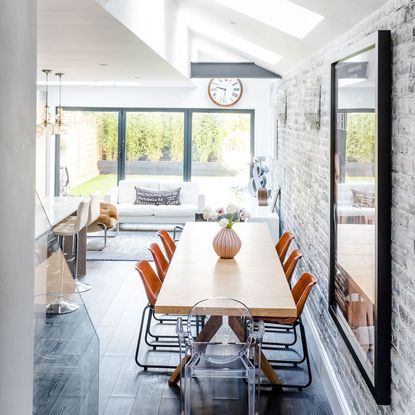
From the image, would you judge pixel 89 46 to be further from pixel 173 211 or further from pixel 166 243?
pixel 173 211

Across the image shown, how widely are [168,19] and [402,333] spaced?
4338 mm

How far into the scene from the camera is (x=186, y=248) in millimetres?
5039

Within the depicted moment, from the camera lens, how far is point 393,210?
2410mm

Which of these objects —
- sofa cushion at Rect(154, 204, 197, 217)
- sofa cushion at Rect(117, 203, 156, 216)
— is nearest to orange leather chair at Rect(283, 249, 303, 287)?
sofa cushion at Rect(154, 204, 197, 217)

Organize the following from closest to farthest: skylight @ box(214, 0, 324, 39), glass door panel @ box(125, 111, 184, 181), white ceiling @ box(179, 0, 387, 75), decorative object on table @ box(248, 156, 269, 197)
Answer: white ceiling @ box(179, 0, 387, 75)
skylight @ box(214, 0, 324, 39)
decorative object on table @ box(248, 156, 269, 197)
glass door panel @ box(125, 111, 184, 181)

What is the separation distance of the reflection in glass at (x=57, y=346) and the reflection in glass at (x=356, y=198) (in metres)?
1.50

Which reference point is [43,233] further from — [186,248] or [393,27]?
[186,248]

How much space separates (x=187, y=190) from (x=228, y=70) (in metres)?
2.99

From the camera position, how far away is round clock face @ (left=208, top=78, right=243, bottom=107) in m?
10.7

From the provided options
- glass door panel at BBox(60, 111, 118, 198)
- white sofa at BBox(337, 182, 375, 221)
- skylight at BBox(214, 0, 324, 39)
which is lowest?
Result: white sofa at BBox(337, 182, 375, 221)

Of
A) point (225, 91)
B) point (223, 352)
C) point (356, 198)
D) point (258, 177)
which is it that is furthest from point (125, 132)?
point (356, 198)

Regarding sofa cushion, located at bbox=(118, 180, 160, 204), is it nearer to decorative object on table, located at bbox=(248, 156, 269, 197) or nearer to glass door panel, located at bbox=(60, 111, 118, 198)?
glass door panel, located at bbox=(60, 111, 118, 198)

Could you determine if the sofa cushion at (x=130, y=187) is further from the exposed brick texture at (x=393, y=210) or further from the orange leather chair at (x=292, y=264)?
the orange leather chair at (x=292, y=264)

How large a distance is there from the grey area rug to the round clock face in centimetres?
285
